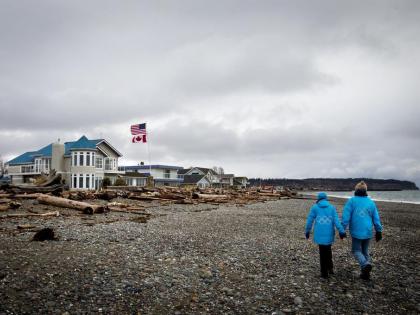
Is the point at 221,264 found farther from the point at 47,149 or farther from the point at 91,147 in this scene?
the point at 47,149

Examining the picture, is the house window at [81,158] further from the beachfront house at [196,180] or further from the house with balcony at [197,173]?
the house with balcony at [197,173]

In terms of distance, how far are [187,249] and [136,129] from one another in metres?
41.0

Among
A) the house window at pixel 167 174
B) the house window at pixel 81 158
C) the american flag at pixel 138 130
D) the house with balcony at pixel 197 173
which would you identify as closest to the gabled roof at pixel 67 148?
the house window at pixel 81 158

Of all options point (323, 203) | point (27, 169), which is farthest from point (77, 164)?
point (323, 203)

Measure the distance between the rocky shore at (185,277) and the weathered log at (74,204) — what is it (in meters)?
5.01

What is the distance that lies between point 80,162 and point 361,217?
4604 cm

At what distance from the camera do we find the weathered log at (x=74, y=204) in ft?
52.8

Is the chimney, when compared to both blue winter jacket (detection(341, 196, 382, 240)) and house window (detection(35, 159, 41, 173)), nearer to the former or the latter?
house window (detection(35, 159, 41, 173))

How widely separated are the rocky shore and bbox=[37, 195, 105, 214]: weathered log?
5012 millimetres

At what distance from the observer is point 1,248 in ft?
25.8

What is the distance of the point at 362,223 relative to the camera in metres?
7.63

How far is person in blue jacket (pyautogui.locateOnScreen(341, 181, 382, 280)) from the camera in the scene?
757cm

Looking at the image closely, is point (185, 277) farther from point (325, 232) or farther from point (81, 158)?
point (81, 158)

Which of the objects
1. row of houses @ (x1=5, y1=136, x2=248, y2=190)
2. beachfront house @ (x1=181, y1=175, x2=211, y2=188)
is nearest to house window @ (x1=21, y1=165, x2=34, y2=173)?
row of houses @ (x1=5, y1=136, x2=248, y2=190)
